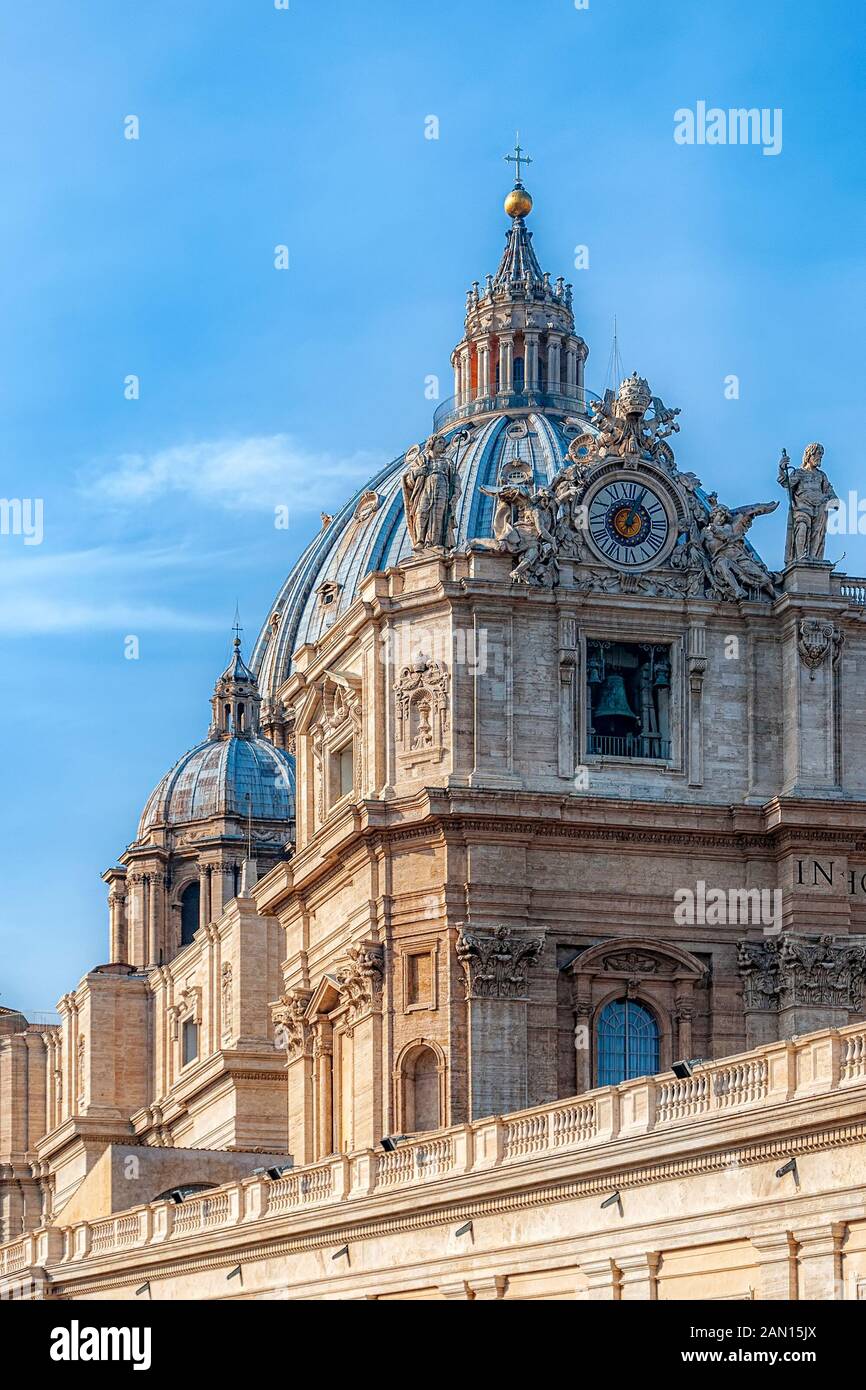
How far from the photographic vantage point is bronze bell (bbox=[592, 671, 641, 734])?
78.5 metres

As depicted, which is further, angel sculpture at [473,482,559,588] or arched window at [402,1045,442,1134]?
angel sculpture at [473,482,559,588]

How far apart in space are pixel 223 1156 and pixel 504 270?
168 ft

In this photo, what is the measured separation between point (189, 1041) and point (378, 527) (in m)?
21.9

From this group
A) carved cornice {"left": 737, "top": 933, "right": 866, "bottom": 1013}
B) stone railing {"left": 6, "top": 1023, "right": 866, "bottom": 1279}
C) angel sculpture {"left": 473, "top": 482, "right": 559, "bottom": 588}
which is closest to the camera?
stone railing {"left": 6, "top": 1023, "right": 866, "bottom": 1279}

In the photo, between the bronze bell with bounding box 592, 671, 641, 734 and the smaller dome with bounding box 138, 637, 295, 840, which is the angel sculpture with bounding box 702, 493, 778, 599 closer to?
the bronze bell with bounding box 592, 671, 641, 734

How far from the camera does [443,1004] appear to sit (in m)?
75.9

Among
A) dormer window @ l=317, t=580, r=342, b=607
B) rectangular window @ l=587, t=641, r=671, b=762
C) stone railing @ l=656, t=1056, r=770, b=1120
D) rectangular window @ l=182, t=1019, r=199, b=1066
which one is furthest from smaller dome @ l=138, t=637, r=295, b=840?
stone railing @ l=656, t=1056, r=770, b=1120

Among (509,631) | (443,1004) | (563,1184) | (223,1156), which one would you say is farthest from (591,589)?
(563,1184)

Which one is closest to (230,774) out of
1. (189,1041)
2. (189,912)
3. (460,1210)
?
(189,912)

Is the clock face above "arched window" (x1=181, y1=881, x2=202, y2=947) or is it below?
above

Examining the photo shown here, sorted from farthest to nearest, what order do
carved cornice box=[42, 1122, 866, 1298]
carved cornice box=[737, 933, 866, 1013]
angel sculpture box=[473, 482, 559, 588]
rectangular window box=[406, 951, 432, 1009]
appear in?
angel sculpture box=[473, 482, 559, 588]
rectangular window box=[406, 951, 432, 1009]
carved cornice box=[737, 933, 866, 1013]
carved cornice box=[42, 1122, 866, 1298]

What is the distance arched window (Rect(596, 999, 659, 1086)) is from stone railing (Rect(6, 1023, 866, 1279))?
467 inches

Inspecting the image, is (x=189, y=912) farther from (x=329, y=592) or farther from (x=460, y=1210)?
(x=460, y=1210)
